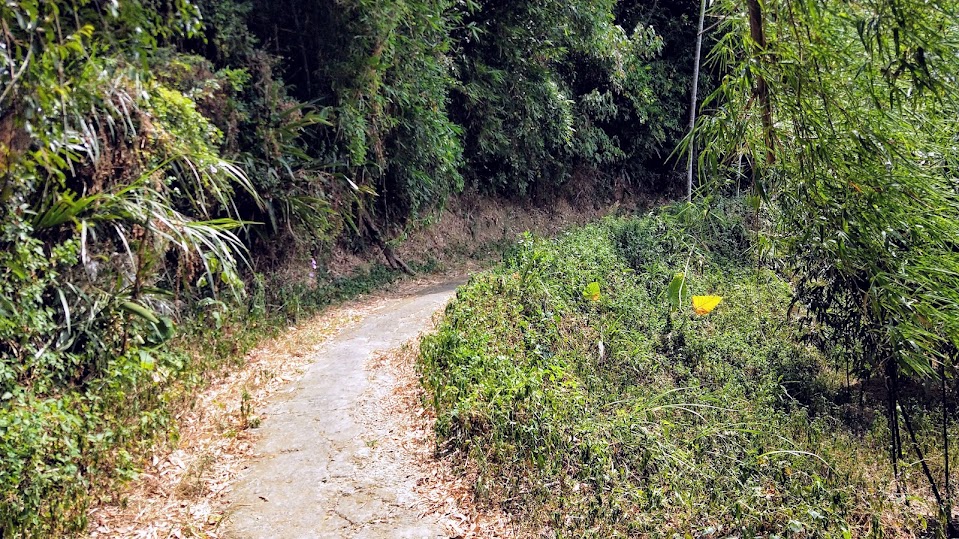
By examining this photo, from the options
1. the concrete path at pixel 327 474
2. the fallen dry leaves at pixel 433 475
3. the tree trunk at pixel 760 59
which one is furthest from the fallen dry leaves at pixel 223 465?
the tree trunk at pixel 760 59

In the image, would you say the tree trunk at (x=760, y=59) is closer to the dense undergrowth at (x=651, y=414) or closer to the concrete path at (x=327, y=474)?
the dense undergrowth at (x=651, y=414)

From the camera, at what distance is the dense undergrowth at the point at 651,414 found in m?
4.66

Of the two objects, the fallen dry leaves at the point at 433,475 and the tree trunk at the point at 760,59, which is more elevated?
the tree trunk at the point at 760,59

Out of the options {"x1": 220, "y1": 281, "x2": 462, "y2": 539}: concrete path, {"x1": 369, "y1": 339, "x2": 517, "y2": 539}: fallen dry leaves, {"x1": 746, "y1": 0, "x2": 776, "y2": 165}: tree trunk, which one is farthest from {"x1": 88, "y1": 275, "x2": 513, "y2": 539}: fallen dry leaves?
{"x1": 746, "y1": 0, "x2": 776, "y2": 165}: tree trunk

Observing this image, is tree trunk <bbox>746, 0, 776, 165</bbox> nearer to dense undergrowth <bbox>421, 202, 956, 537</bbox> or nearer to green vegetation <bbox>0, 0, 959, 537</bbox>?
green vegetation <bbox>0, 0, 959, 537</bbox>

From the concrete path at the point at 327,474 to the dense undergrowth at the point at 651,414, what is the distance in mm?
558

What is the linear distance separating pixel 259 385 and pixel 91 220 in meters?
2.24

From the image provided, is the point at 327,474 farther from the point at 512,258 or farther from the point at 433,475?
the point at 512,258

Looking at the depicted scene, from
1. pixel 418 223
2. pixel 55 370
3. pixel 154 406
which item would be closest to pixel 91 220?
pixel 55 370

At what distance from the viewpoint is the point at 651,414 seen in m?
6.37

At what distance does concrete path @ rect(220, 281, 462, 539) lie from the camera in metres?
4.58

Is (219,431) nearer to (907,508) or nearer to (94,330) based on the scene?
(94,330)

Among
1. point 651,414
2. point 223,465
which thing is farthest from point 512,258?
point 223,465

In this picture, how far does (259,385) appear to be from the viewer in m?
7.02
